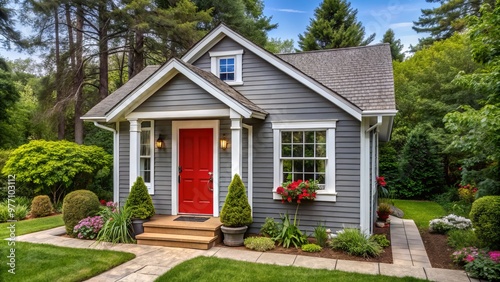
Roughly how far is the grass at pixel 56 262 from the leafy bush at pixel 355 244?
3860 mm

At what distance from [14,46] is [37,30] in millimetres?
1281

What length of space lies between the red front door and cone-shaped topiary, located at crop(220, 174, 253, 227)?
4.14 feet

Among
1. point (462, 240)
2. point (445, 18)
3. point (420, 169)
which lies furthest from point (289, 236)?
point (445, 18)

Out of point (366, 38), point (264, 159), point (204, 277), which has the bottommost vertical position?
point (204, 277)

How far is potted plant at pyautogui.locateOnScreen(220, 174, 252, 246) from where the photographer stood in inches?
236

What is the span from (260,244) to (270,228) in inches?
24.4

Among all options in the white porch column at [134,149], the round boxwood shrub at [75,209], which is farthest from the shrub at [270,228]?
the round boxwood shrub at [75,209]

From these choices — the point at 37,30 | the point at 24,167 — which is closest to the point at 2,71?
the point at 37,30

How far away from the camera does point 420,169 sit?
1333cm

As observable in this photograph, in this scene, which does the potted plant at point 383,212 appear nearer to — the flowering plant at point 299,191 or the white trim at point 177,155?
the flowering plant at point 299,191

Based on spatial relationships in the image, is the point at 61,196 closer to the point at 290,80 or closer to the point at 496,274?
the point at 290,80

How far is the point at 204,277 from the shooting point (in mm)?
4461

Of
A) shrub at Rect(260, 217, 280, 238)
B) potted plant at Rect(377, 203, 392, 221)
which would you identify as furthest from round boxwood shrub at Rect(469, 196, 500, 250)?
shrub at Rect(260, 217, 280, 238)

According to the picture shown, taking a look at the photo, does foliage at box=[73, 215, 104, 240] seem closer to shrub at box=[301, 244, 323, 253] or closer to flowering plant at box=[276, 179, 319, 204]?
flowering plant at box=[276, 179, 319, 204]
